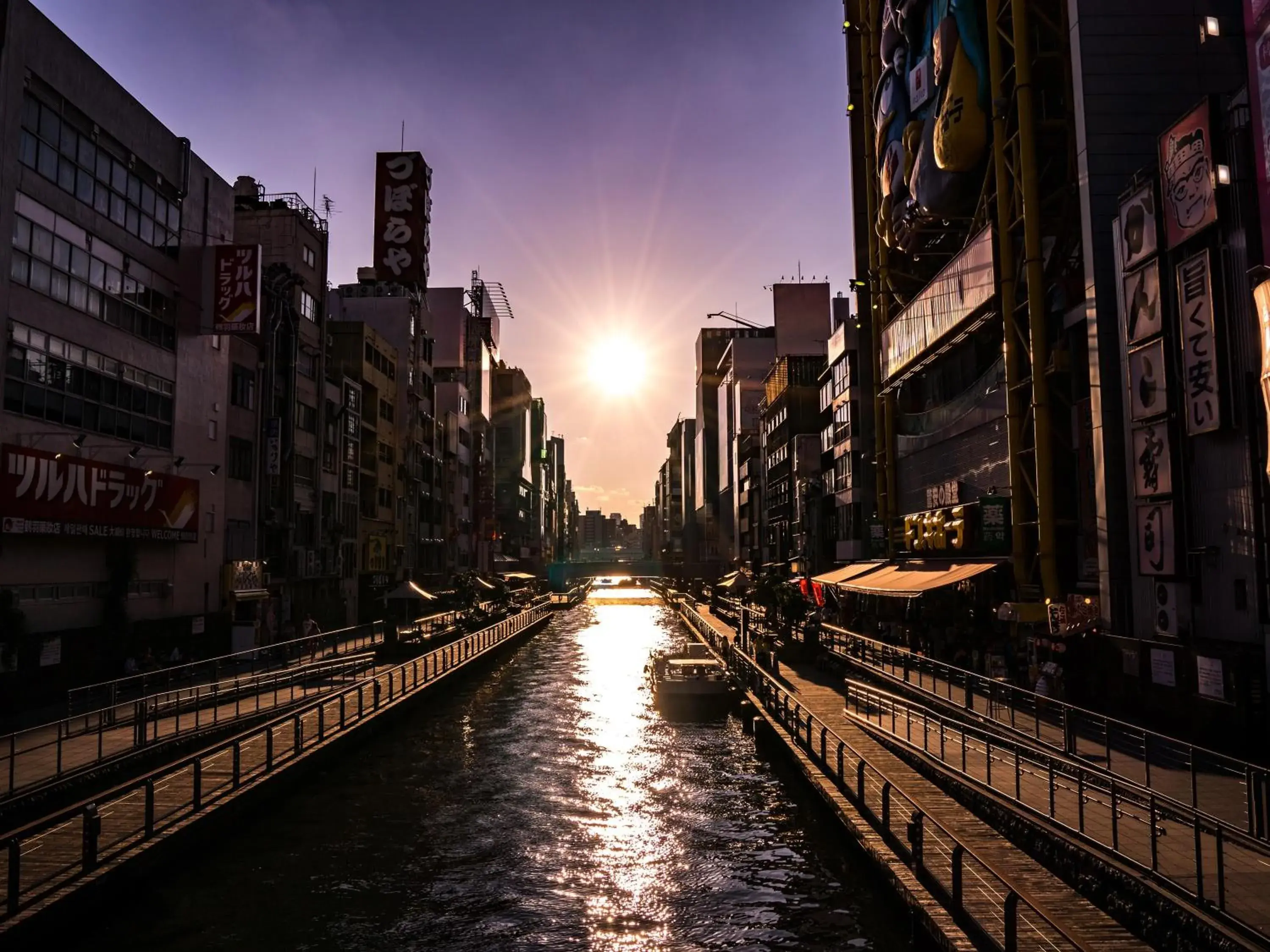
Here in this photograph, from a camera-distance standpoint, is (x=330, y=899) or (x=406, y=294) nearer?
(x=330, y=899)

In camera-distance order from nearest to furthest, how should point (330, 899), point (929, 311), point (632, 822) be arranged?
point (330, 899) < point (632, 822) < point (929, 311)

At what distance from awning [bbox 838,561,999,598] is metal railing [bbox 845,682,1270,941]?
50.3 ft

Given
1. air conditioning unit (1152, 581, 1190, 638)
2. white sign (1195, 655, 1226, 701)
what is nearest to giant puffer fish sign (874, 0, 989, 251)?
air conditioning unit (1152, 581, 1190, 638)

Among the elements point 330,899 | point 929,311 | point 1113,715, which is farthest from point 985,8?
point 330,899

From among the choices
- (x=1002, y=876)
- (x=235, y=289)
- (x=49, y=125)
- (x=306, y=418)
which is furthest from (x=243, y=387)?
(x=1002, y=876)

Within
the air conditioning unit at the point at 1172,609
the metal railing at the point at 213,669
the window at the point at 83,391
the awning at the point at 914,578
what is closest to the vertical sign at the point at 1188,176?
the air conditioning unit at the point at 1172,609

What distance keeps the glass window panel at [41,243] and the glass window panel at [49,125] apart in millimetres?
3011

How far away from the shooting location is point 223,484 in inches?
1762

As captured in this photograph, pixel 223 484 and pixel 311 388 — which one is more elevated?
pixel 311 388

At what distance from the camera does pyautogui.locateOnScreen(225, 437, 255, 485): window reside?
47.2 metres

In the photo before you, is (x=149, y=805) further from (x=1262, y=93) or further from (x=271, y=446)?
(x=271, y=446)

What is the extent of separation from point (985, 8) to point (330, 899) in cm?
4100

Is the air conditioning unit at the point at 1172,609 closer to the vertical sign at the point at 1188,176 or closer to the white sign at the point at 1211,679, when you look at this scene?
the white sign at the point at 1211,679

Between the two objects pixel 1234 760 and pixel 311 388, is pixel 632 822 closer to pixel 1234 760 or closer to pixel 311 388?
pixel 1234 760
